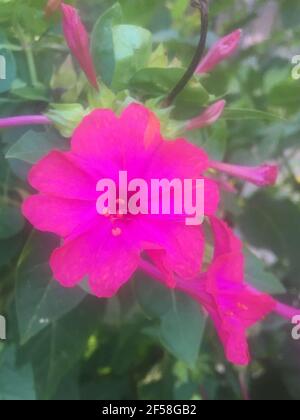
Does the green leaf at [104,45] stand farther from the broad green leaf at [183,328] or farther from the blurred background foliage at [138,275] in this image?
the broad green leaf at [183,328]

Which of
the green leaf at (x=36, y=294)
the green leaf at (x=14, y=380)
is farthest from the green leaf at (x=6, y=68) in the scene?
the green leaf at (x=14, y=380)

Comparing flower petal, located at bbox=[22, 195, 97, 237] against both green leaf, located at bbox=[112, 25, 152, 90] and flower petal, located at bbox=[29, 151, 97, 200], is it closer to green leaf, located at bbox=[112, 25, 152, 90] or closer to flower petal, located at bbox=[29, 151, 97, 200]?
flower petal, located at bbox=[29, 151, 97, 200]

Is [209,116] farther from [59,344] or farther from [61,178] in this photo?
[59,344]

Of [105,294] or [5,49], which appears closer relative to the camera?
[105,294]

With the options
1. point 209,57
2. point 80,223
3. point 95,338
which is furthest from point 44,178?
point 95,338

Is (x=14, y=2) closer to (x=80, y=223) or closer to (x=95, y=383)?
(x=80, y=223)

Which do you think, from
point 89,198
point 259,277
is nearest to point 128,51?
point 89,198
